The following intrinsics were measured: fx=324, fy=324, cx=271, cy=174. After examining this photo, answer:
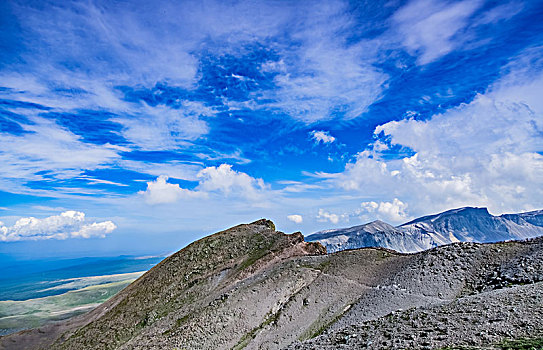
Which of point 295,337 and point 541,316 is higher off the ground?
point 541,316

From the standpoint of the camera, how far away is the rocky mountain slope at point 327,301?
86.1ft

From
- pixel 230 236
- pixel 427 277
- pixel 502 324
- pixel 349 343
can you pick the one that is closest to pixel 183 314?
pixel 230 236

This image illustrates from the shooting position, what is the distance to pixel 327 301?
47.6 meters

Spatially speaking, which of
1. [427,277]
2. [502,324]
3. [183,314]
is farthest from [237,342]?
A: [502,324]

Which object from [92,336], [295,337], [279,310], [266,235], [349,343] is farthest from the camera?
[266,235]

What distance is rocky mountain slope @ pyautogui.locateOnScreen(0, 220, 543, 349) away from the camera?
2623 centimetres

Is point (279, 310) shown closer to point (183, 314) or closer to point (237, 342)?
point (237, 342)

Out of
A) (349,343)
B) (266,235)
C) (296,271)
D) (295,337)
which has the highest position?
(266,235)

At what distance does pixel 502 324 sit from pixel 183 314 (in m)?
44.9

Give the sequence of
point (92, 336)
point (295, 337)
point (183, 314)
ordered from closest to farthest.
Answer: point (295, 337) → point (183, 314) → point (92, 336)

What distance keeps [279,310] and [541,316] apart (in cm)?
3212

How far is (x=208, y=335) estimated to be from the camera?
44.3 metres

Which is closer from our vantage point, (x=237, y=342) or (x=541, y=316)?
(x=541, y=316)

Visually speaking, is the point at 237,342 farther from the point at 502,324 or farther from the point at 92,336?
the point at 92,336
